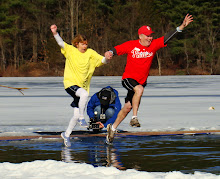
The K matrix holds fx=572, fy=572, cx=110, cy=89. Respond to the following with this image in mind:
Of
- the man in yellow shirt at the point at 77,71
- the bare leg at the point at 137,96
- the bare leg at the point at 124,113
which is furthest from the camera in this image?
the bare leg at the point at 124,113

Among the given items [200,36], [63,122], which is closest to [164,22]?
[200,36]

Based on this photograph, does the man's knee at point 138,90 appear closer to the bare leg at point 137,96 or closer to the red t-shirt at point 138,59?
the bare leg at point 137,96

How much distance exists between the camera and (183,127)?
11.6 meters

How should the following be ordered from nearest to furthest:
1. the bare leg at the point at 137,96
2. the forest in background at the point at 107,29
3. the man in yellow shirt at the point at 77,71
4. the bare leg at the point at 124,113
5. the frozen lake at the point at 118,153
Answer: the frozen lake at the point at 118,153
the man in yellow shirt at the point at 77,71
the bare leg at the point at 137,96
the bare leg at the point at 124,113
the forest in background at the point at 107,29

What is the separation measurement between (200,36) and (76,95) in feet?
214

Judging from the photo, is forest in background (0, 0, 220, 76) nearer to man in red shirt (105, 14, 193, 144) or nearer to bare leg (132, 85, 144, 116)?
man in red shirt (105, 14, 193, 144)

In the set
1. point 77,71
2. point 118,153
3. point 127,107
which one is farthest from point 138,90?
point 118,153

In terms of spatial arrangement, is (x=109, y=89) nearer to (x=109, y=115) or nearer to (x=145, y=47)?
(x=109, y=115)

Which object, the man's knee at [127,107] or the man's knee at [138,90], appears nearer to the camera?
the man's knee at [138,90]

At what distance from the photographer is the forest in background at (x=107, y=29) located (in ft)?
228

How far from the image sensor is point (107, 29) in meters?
73.9

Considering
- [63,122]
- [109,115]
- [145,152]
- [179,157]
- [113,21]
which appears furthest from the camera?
[113,21]

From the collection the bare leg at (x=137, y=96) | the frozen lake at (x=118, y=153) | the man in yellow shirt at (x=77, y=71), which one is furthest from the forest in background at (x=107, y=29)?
the bare leg at (x=137, y=96)

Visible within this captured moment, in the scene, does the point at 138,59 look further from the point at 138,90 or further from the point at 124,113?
the point at 124,113
